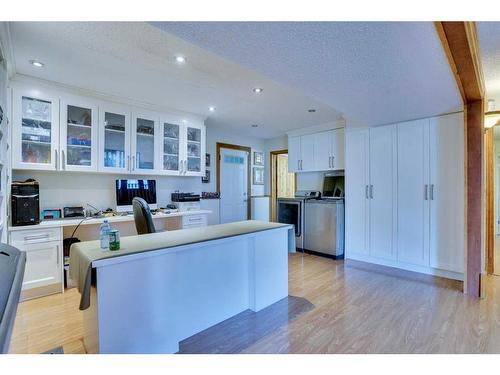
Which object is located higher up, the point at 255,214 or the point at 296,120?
the point at 296,120

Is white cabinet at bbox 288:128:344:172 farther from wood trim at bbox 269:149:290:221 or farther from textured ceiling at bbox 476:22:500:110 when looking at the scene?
textured ceiling at bbox 476:22:500:110

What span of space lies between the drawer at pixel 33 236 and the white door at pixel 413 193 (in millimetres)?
4043

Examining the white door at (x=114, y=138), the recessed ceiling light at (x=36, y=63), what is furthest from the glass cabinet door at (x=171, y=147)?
the recessed ceiling light at (x=36, y=63)

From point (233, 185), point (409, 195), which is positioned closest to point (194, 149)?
point (233, 185)

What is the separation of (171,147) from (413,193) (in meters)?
3.35

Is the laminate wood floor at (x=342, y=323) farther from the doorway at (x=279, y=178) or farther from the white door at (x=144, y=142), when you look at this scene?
the doorway at (x=279, y=178)

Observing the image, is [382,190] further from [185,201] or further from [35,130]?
[35,130]

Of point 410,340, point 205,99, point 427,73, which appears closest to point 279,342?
point 410,340

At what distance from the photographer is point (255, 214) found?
585 centimetres

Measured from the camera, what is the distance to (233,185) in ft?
18.0

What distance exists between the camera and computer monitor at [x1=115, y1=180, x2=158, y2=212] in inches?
140

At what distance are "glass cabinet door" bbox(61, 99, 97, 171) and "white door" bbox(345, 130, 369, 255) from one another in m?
3.45
